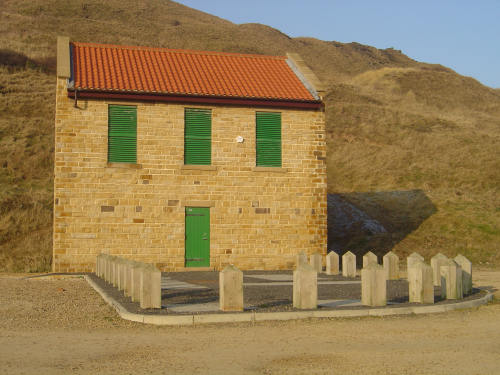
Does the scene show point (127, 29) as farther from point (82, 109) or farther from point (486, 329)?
point (486, 329)

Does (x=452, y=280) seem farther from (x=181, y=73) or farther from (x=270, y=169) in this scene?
(x=181, y=73)

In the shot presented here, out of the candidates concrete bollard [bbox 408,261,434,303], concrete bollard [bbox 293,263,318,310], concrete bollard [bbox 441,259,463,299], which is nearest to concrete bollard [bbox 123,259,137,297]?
concrete bollard [bbox 293,263,318,310]

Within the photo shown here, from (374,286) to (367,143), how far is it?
29.4 metres

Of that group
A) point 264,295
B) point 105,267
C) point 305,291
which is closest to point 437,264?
point 264,295

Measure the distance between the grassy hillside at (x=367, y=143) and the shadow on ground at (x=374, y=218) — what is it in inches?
3.4

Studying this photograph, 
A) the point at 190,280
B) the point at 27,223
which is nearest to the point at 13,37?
the point at 27,223

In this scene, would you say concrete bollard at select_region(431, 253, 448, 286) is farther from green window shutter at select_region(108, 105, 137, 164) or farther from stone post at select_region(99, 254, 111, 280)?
green window shutter at select_region(108, 105, 137, 164)

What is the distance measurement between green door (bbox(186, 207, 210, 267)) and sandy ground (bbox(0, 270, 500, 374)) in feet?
28.7

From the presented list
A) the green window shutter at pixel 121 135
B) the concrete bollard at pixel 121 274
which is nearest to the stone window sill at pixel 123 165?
the green window shutter at pixel 121 135

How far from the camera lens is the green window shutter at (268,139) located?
19.5m

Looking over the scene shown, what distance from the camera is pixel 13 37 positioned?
51.0m

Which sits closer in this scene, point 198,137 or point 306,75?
point 198,137

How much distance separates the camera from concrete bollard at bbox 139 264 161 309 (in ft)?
30.8

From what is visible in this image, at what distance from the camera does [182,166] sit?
61.7 feet
